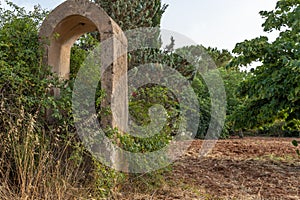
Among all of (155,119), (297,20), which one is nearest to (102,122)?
(155,119)

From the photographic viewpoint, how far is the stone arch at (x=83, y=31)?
285cm

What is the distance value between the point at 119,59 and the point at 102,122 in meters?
0.65

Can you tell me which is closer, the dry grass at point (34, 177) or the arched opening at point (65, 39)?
the dry grass at point (34, 177)

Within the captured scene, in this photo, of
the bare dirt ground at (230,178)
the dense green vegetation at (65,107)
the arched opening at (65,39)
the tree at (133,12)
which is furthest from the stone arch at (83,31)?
the tree at (133,12)

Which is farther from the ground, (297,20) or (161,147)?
(297,20)

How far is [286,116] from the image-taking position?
13.5 ft

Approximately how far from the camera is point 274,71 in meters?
3.53

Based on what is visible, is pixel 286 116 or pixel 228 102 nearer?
pixel 286 116

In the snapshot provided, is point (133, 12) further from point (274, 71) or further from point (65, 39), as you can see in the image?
point (274, 71)

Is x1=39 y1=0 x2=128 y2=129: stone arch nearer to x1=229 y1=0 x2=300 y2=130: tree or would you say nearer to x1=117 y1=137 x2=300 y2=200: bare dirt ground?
x1=117 y1=137 x2=300 y2=200: bare dirt ground

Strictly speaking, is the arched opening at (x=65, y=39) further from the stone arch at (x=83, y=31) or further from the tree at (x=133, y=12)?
the tree at (x=133, y=12)

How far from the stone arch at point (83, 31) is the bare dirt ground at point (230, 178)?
32.6 inches

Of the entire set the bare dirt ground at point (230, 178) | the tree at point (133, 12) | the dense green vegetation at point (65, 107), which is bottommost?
the bare dirt ground at point (230, 178)

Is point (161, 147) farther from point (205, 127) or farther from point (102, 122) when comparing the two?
point (205, 127)
